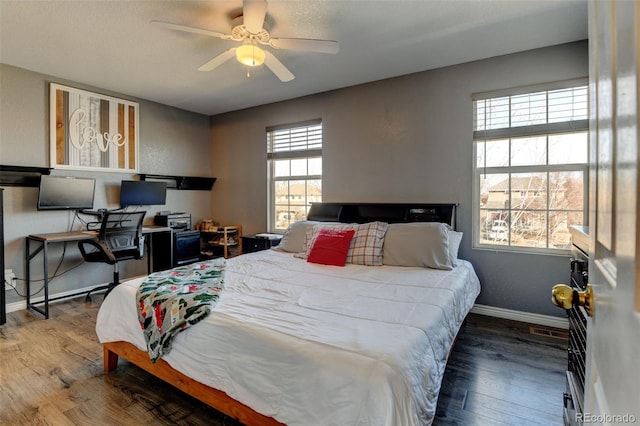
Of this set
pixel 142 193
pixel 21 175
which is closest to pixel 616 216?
pixel 21 175

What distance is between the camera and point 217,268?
8.57 ft

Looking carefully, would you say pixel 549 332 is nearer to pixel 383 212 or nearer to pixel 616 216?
pixel 383 212

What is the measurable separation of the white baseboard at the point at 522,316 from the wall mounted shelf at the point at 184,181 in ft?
14.3

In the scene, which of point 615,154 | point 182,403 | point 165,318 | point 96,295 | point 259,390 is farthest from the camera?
point 96,295

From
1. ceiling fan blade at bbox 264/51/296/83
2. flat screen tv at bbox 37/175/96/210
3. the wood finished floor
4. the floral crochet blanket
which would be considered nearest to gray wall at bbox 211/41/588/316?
the wood finished floor

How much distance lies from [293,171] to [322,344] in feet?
11.8

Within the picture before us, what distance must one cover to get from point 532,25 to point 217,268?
10.7 feet

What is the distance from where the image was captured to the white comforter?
1.20 m

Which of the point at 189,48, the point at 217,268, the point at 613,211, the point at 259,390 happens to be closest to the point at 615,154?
the point at 613,211

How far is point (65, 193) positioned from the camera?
3705mm

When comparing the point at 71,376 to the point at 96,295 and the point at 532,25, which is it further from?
the point at 532,25

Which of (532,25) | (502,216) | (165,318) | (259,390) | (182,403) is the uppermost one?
(532,25)

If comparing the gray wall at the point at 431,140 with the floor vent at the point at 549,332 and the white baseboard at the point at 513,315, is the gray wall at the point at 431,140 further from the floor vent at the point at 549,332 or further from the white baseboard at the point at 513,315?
the floor vent at the point at 549,332

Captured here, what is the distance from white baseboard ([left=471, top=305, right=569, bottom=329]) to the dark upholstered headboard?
0.90 metres
